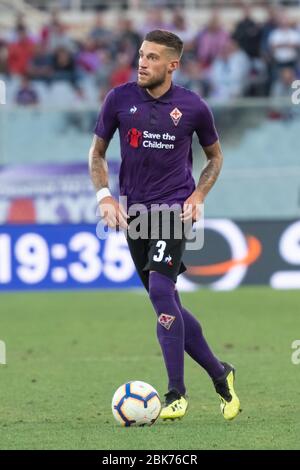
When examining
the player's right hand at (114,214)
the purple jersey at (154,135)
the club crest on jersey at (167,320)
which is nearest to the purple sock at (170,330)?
the club crest on jersey at (167,320)

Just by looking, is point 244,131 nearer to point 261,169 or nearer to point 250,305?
point 261,169

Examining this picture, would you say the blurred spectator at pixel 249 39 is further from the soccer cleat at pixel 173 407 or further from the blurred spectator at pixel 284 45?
the soccer cleat at pixel 173 407

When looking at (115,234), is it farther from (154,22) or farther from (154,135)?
(154,135)

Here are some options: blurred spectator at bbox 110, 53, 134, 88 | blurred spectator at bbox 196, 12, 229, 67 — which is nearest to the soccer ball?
blurred spectator at bbox 110, 53, 134, 88

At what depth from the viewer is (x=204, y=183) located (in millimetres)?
7512

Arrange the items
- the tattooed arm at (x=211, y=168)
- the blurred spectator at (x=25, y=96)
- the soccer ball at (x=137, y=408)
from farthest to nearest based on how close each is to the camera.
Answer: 1. the blurred spectator at (x=25, y=96)
2. the tattooed arm at (x=211, y=168)
3. the soccer ball at (x=137, y=408)

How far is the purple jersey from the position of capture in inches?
294

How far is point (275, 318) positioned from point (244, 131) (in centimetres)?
519

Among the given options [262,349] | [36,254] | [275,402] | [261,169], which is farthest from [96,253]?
[275,402]

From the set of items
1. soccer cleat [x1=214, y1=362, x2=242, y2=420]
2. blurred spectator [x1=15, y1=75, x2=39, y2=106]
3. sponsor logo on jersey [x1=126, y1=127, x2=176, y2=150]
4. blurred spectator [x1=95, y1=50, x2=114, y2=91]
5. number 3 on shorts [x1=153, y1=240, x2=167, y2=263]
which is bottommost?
blurred spectator [x1=15, y1=75, x2=39, y2=106]

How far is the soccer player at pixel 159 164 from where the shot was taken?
7344mm

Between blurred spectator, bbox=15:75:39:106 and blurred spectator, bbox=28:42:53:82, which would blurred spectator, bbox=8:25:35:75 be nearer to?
blurred spectator, bbox=28:42:53:82

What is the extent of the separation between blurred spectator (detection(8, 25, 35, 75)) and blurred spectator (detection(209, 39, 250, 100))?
11.1ft
